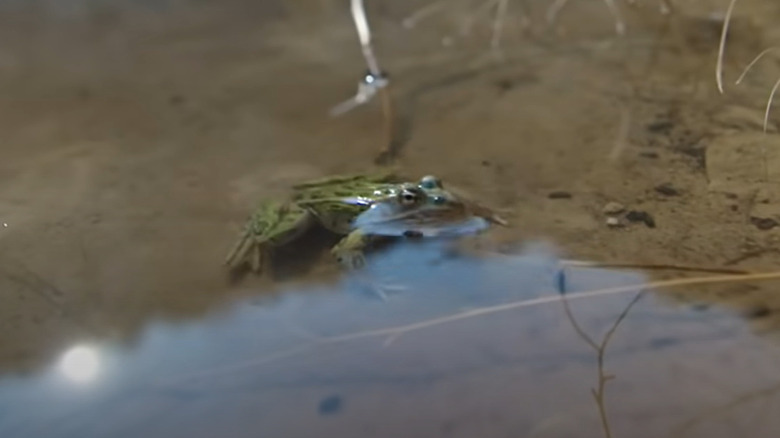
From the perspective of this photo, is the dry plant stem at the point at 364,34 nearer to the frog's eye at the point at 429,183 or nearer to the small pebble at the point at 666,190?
the frog's eye at the point at 429,183

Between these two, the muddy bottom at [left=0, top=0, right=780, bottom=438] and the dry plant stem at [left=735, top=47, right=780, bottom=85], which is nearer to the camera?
the muddy bottom at [left=0, top=0, right=780, bottom=438]

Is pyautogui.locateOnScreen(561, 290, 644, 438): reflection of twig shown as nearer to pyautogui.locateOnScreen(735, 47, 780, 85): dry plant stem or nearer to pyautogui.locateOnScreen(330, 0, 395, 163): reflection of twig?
pyautogui.locateOnScreen(330, 0, 395, 163): reflection of twig

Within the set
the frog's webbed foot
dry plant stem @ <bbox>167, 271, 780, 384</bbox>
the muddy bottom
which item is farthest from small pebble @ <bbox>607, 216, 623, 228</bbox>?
the frog's webbed foot

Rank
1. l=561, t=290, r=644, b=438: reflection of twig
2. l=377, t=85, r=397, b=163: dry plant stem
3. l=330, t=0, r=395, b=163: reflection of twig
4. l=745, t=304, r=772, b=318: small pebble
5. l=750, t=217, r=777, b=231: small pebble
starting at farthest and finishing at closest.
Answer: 1. l=330, t=0, r=395, b=163: reflection of twig
2. l=377, t=85, r=397, b=163: dry plant stem
3. l=750, t=217, r=777, b=231: small pebble
4. l=745, t=304, r=772, b=318: small pebble
5. l=561, t=290, r=644, b=438: reflection of twig

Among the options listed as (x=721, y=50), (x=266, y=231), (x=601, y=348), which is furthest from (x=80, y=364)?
(x=721, y=50)

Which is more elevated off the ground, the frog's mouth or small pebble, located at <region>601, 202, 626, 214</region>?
the frog's mouth

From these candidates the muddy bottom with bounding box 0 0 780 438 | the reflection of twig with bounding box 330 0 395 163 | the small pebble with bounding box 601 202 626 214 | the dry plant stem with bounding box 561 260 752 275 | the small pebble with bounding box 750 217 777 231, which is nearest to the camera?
the muddy bottom with bounding box 0 0 780 438

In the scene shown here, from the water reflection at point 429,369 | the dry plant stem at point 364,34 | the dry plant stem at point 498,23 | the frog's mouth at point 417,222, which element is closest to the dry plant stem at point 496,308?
the water reflection at point 429,369
